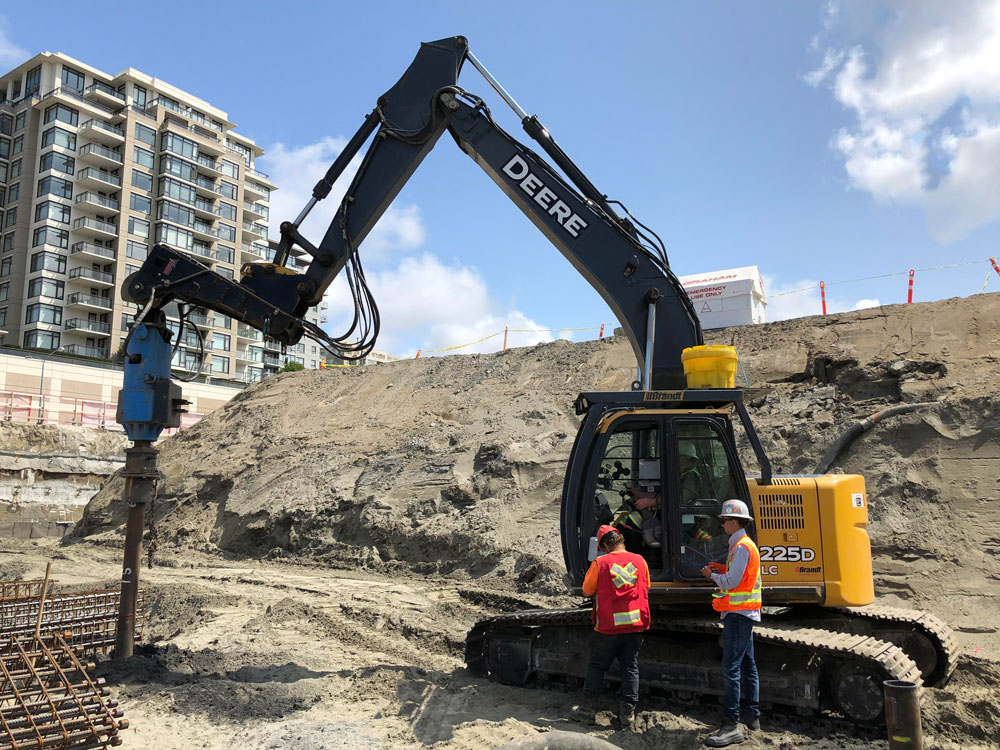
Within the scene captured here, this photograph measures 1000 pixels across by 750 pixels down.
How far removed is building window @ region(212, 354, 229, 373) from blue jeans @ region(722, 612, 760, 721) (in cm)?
5768

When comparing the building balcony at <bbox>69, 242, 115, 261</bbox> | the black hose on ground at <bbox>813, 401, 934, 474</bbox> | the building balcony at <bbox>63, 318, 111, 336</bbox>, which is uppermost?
the building balcony at <bbox>69, 242, 115, 261</bbox>

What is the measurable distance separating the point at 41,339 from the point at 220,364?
12.3m

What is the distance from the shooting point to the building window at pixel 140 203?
54150 mm

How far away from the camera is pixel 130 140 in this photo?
2142 inches

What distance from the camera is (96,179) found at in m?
52.3

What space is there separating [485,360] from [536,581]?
8.86 meters

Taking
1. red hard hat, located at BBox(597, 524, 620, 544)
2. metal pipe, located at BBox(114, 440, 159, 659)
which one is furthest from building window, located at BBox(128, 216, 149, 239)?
red hard hat, located at BBox(597, 524, 620, 544)

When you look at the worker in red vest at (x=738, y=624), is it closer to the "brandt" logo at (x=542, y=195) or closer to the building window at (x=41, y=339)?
the "brandt" logo at (x=542, y=195)

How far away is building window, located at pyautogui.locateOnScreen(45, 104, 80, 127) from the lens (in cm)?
5162

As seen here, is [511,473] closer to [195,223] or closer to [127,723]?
[127,723]

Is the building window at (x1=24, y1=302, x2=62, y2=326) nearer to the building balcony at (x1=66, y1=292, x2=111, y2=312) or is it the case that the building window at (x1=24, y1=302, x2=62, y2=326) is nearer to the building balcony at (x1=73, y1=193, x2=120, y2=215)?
the building balcony at (x1=66, y1=292, x2=111, y2=312)

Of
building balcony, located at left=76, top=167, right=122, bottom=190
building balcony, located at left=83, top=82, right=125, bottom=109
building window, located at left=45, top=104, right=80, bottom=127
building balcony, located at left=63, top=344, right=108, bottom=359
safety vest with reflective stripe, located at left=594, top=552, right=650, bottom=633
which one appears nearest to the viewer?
safety vest with reflective stripe, located at left=594, top=552, right=650, bottom=633

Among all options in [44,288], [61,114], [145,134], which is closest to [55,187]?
[61,114]

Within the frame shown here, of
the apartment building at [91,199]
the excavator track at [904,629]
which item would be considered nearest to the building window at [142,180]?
the apartment building at [91,199]
